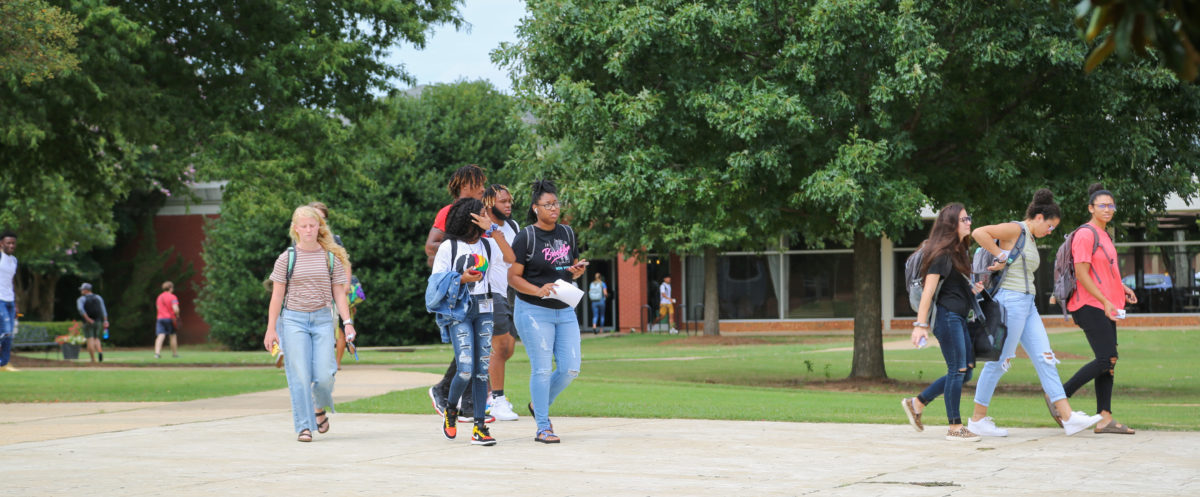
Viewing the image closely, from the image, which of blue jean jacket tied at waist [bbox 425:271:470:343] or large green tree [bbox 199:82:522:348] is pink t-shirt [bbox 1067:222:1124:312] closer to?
blue jean jacket tied at waist [bbox 425:271:470:343]

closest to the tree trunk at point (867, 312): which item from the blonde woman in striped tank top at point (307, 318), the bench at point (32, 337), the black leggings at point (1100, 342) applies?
the black leggings at point (1100, 342)

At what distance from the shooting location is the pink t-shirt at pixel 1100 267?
9070 mm

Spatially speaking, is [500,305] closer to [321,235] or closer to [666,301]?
[321,235]

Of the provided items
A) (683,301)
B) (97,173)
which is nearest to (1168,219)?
(683,301)

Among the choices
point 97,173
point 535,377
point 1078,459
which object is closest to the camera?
point 1078,459

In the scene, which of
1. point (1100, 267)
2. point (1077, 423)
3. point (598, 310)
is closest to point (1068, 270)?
point (1100, 267)

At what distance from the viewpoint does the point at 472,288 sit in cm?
834

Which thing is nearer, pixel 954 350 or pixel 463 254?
pixel 463 254

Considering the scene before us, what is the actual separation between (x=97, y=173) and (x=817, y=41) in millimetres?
10079

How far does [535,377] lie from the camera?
858 cm

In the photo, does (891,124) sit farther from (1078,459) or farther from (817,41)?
(1078,459)

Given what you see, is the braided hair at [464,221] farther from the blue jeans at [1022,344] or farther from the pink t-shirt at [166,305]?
the pink t-shirt at [166,305]

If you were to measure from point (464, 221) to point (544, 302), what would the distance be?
2.47 feet

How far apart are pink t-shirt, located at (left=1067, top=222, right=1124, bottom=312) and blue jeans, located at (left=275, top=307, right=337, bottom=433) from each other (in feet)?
17.3
